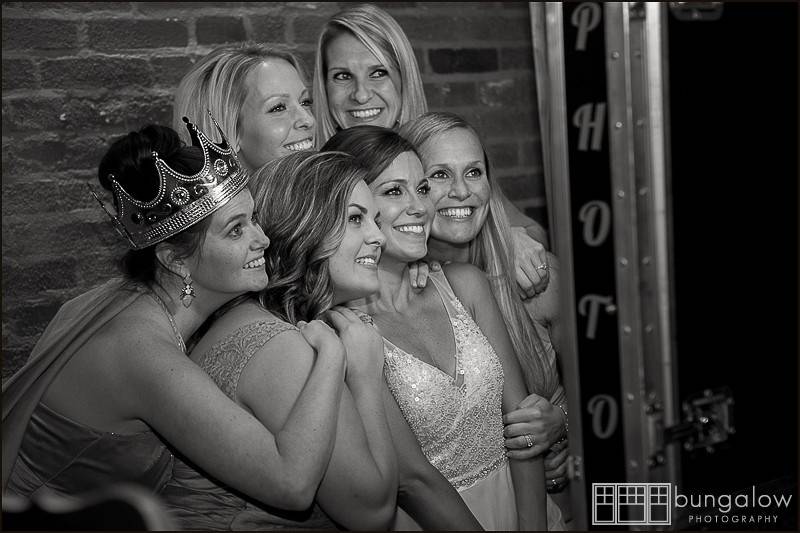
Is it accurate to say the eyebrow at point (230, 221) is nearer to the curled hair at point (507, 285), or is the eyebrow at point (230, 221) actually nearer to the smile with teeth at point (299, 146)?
the smile with teeth at point (299, 146)

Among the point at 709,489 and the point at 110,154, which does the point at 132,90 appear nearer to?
the point at 110,154

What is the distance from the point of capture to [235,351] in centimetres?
150

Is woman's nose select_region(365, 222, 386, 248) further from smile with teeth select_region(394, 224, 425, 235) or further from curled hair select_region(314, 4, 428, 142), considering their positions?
curled hair select_region(314, 4, 428, 142)

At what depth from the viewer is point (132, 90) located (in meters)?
2.05

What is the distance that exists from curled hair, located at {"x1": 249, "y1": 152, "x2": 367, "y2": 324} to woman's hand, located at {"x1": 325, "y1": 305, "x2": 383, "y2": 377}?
0.05 metres

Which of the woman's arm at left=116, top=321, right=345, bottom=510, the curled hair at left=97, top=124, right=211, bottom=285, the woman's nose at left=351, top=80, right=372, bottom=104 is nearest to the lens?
the woman's arm at left=116, top=321, right=345, bottom=510

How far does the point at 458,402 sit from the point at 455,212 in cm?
38

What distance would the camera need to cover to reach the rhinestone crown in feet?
4.97

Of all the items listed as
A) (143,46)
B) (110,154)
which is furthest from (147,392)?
(143,46)

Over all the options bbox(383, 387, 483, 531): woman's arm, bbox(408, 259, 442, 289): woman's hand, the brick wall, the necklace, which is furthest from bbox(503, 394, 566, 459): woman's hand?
the brick wall

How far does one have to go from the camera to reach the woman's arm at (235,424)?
142cm

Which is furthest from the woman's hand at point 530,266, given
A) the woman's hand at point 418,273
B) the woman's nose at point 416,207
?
the woman's nose at point 416,207

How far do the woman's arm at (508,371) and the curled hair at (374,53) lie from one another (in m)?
0.42

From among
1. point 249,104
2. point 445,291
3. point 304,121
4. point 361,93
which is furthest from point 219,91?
point 445,291
